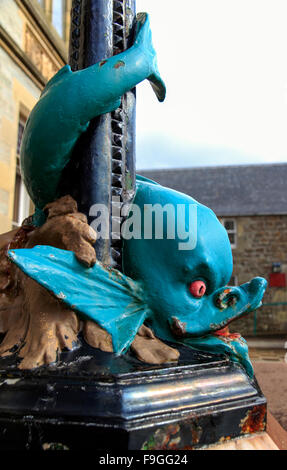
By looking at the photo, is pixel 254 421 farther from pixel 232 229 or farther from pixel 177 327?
pixel 232 229

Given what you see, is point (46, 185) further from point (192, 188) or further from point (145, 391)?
point (192, 188)

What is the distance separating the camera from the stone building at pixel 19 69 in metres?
4.46

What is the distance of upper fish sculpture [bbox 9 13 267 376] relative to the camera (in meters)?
1.19

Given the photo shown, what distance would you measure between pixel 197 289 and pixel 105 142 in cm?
59

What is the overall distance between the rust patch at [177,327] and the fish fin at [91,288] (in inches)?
3.6

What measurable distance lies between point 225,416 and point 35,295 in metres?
0.62

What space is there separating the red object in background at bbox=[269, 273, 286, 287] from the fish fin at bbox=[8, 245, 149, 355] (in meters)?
12.1

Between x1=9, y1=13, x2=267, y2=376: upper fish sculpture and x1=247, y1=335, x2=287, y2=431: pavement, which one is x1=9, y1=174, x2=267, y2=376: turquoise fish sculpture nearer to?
x1=9, y1=13, x2=267, y2=376: upper fish sculpture

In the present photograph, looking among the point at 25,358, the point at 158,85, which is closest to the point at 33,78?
the point at 158,85

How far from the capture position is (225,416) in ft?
3.08

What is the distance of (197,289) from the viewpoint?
1.30 m

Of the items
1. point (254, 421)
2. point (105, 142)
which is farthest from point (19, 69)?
point (254, 421)

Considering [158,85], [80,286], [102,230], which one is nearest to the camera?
[80,286]

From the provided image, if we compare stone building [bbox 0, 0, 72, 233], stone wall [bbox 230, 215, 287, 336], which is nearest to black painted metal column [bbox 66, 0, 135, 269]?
stone building [bbox 0, 0, 72, 233]
